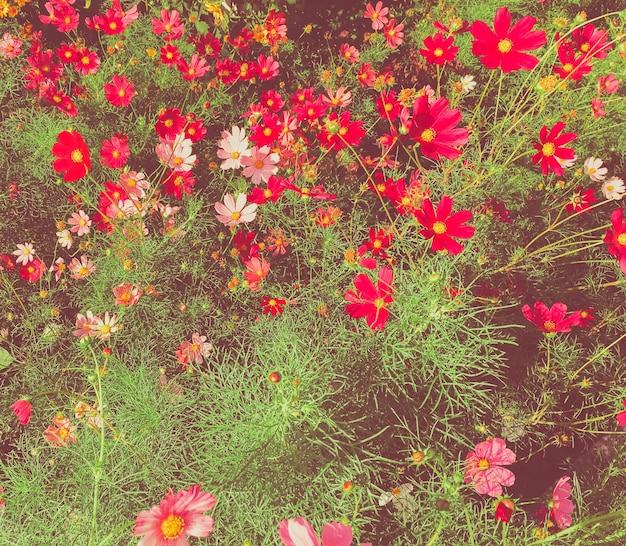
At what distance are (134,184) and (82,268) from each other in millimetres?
328

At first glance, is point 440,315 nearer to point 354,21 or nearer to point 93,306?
point 93,306

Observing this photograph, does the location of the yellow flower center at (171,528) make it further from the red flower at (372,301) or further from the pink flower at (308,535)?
the red flower at (372,301)

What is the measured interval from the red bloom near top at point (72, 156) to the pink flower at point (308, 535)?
908 mm

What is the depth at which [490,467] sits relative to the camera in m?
1.08

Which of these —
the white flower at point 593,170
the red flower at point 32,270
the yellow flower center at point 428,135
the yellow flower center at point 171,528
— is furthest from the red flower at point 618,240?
the red flower at point 32,270

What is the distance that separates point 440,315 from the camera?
3.27ft

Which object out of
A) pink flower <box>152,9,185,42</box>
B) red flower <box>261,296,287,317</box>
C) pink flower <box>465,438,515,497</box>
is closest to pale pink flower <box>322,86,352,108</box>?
pink flower <box>152,9,185,42</box>

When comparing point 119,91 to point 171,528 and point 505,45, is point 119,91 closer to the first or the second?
point 505,45

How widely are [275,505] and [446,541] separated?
0.46 meters

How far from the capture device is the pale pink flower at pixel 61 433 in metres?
1.13

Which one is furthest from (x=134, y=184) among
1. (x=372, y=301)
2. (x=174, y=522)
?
(x=174, y=522)

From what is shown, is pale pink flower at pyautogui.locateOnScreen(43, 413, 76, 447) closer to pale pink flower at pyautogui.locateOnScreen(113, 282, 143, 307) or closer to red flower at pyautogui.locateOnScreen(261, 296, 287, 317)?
pale pink flower at pyautogui.locateOnScreen(113, 282, 143, 307)

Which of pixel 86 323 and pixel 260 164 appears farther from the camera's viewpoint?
pixel 260 164

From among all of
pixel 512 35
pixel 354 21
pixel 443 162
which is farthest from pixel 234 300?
pixel 354 21
